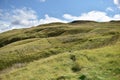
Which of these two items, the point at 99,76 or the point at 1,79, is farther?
the point at 1,79

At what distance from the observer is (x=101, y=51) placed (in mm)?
40031

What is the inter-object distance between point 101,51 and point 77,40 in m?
34.0

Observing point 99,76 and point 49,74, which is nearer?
point 99,76

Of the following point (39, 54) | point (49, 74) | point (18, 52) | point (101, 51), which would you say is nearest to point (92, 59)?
point (101, 51)

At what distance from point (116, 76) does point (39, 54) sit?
3809cm

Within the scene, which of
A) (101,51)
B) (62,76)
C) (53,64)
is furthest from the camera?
(101,51)

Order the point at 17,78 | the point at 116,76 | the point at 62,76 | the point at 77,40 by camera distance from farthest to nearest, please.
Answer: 1. the point at 77,40
2. the point at 17,78
3. the point at 62,76
4. the point at 116,76

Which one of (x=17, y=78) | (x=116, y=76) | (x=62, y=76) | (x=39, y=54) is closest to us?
(x=116, y=76)

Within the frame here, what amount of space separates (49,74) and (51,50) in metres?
35.3

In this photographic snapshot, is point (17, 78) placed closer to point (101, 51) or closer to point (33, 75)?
point (33, 75)

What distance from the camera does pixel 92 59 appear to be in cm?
3566

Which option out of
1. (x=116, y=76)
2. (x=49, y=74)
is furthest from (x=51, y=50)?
(x=116, y=76)

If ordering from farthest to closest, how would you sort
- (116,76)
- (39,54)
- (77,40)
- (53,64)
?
(77,40)
(39,54)
(53,64)
(116,76)

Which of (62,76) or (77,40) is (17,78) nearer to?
(62,76)
